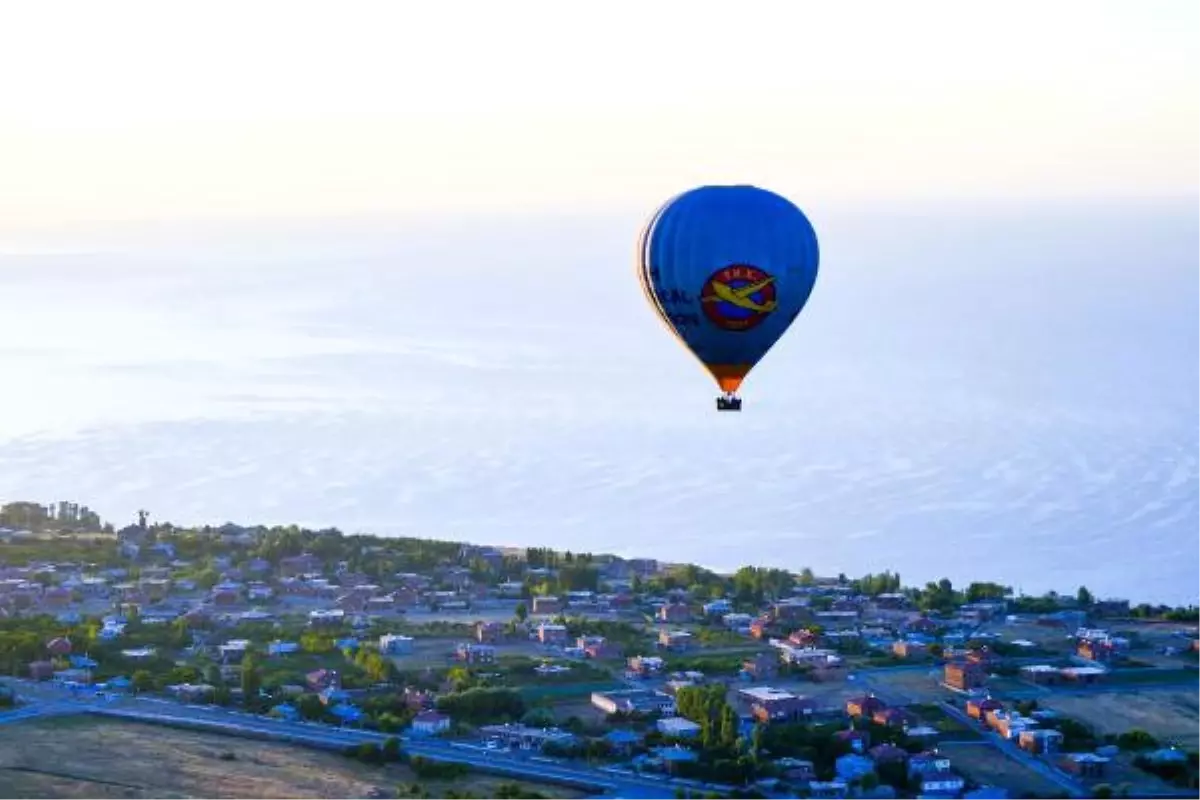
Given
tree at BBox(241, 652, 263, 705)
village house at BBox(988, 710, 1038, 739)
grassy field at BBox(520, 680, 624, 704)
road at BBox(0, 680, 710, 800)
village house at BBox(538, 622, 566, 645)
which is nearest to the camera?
road at BBox(0, 680, 710, 800)

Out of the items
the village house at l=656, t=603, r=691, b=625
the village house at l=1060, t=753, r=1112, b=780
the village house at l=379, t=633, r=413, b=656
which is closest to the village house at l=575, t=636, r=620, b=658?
the village house at l=379, t=633, r=413, b=656

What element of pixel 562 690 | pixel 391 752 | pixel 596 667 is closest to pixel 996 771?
pixel 562 690

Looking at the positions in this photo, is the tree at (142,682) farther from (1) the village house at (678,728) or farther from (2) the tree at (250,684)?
(1) the village house at (678,728)

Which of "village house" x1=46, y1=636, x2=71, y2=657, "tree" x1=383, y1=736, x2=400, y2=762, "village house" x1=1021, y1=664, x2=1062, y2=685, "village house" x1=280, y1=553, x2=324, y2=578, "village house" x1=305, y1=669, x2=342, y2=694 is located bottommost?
"tree" x1=383, y1=736, x2=400, y2=762

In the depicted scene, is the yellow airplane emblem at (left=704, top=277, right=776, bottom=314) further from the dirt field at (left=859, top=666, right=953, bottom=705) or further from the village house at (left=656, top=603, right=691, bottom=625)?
the village house at (left=656, top=603, right=691, bottom=625)

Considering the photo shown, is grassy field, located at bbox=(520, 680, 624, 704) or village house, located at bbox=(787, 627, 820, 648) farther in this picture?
village house, located at bbox=(787, 627, 820, 648)

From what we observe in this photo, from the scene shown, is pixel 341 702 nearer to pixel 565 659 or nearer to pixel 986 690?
pixel 565 659

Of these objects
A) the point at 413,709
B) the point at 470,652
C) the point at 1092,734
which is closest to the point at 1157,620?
the point at 1092,734
